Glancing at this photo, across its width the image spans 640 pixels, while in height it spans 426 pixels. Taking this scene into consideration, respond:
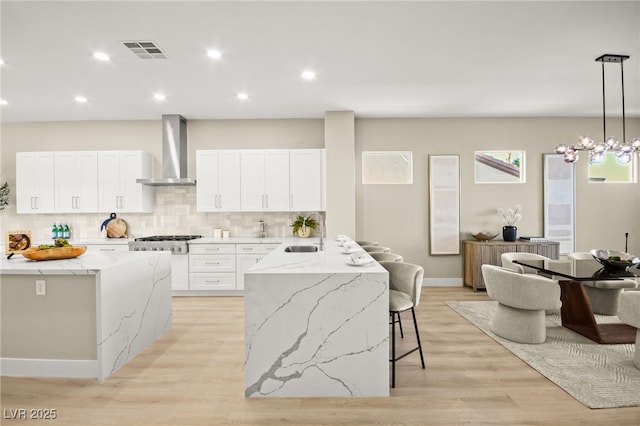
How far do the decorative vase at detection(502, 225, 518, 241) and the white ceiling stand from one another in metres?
1.92

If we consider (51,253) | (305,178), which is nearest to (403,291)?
(51,253)

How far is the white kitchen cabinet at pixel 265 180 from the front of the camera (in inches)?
248

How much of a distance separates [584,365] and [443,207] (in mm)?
3668

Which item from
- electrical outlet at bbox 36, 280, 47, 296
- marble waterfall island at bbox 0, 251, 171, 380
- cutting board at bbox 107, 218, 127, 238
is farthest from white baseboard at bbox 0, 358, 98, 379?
cutting board at bbox 107, 218, 127, 238

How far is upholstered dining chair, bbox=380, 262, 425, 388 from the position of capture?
9.87 ft

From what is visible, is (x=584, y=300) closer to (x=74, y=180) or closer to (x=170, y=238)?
(x=170, y=238)

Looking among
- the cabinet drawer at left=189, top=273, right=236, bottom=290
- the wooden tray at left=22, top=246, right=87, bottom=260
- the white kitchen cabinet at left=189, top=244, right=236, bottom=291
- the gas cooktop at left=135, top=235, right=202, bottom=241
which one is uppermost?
the wooden tray at left=22, top=246, right=87, bottom=260

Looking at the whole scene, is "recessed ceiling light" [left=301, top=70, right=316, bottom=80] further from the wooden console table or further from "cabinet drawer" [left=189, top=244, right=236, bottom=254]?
the wooden console table

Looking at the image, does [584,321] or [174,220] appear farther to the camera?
[174,220]

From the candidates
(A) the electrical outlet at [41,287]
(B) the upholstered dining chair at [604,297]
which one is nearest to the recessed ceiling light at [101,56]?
(A) the electrical outlet at [41,287]

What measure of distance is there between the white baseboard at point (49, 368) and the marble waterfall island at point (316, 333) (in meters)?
1.41

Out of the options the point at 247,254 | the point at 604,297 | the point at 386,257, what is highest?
the point at 386,257

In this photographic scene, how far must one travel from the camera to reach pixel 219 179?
634 centimetres

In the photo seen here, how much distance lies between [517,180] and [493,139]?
85 centimetres
